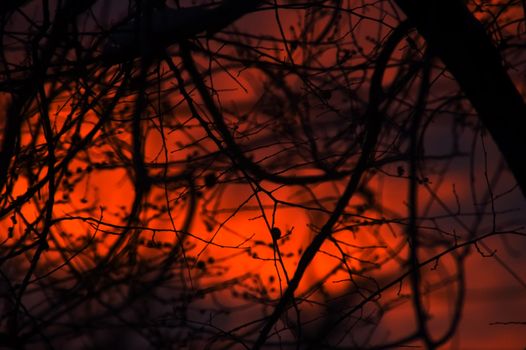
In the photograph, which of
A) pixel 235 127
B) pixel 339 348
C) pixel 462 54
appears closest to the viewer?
pixel 462 54

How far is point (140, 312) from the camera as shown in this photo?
3.74m

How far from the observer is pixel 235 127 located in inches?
116

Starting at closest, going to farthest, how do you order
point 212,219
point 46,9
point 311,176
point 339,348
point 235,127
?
point 46,9
point 235,127
point 339,348
point 311,176
point 212,219

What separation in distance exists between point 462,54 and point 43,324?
6.85 feet

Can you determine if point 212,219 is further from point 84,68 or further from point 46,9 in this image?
point 46,9

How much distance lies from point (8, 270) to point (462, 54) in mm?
2782

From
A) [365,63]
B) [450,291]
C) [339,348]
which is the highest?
[365,63]

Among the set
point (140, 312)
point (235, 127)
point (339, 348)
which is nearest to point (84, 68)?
point (235, 127)

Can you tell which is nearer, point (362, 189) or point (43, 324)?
point (43, 324)

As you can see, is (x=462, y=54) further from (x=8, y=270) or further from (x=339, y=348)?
(x=8, y=270)

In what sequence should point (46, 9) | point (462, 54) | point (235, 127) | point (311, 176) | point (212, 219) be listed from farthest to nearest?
point (212, 219) < point (311, 176) < point (235, 127) < point (46, 9) < point (462, 54)

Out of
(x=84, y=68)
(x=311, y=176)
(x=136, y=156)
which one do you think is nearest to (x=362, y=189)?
(x=311, y=176)

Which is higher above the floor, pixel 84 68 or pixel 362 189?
pixel 84 68

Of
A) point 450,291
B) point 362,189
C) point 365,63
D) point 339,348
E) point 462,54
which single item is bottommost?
point 339,348
